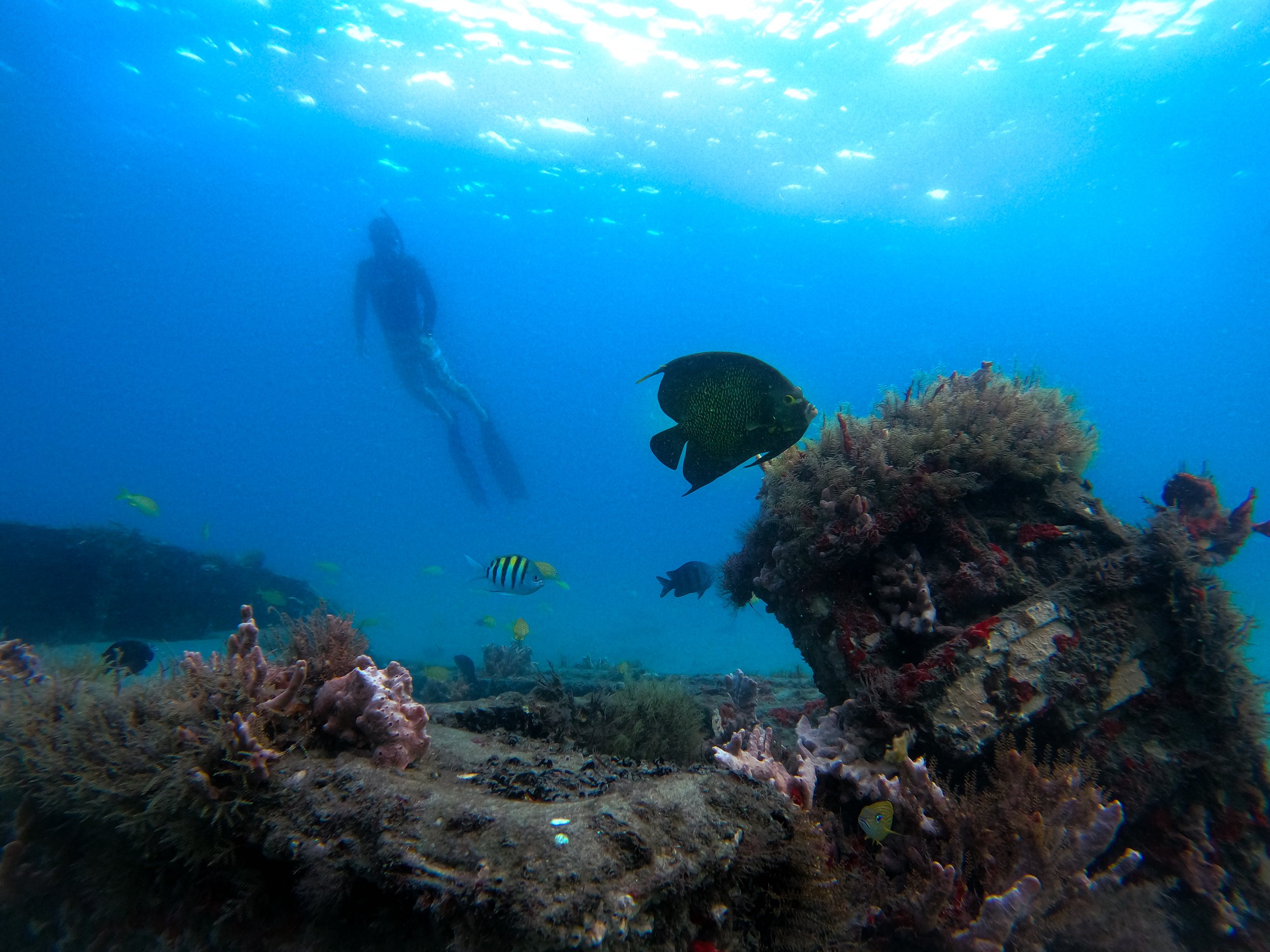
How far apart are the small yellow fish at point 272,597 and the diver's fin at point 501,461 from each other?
19862 millimetres

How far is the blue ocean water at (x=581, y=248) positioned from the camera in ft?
84.7

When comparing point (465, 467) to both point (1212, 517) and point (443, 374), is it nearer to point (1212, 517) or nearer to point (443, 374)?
point (443, 374)

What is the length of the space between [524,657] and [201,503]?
146931 millimetres

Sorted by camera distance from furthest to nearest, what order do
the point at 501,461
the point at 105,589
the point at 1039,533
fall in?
the point at 501,461 < the point at 105,589 < the point at 1039,533

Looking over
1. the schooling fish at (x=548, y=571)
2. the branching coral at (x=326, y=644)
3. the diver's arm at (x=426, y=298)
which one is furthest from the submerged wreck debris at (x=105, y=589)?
the diver's arm at (x=426, y=298)

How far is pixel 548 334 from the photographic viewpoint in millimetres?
96062

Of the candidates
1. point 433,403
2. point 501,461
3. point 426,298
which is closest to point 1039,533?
point 426,298

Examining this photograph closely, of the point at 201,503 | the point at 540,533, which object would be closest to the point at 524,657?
the point at 540,533

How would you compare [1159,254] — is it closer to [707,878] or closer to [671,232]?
[671,232]

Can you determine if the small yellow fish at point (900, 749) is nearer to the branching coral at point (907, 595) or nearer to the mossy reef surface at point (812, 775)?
the mossy reef surface at point (812, 775)

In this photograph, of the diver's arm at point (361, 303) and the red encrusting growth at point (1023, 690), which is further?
the diver's arm at point (361, 303)

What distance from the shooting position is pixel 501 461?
1426 inches

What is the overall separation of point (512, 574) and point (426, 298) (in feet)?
87.0

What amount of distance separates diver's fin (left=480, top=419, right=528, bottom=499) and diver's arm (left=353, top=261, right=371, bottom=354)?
903cm
